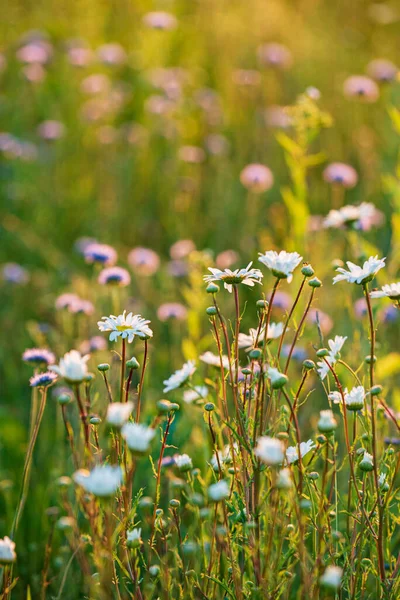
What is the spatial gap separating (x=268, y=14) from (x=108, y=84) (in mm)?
1523

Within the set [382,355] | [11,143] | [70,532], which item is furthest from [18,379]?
[11,143]

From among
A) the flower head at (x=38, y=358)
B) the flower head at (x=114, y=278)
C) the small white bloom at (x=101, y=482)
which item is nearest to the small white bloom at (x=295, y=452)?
the small white bloom at (x=101, y=482)

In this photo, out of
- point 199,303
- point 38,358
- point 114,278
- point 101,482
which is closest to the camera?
point 101,482

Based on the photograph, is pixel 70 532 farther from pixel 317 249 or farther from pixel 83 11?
pixel 83 11

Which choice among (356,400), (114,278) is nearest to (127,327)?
(356,400)

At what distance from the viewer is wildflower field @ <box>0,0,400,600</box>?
109cm

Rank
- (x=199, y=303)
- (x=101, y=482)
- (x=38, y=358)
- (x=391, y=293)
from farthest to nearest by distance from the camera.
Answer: (x=199, y=303), (x=38, y=358), (x=391, y=293), (x=101, y=482)

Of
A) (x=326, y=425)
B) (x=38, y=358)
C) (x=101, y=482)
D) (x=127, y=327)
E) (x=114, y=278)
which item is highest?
(x=114, y=278)

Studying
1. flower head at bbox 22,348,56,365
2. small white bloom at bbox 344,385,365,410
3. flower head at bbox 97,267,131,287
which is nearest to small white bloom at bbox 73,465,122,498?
small white bloom at bbox 344,385,365,410

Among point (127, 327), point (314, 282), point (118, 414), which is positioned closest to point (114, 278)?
point (127, 327)

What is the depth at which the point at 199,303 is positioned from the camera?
193cm

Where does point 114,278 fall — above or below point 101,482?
above

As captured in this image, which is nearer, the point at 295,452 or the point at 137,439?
the point at 137,439

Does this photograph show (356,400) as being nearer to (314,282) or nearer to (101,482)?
(314,282)
